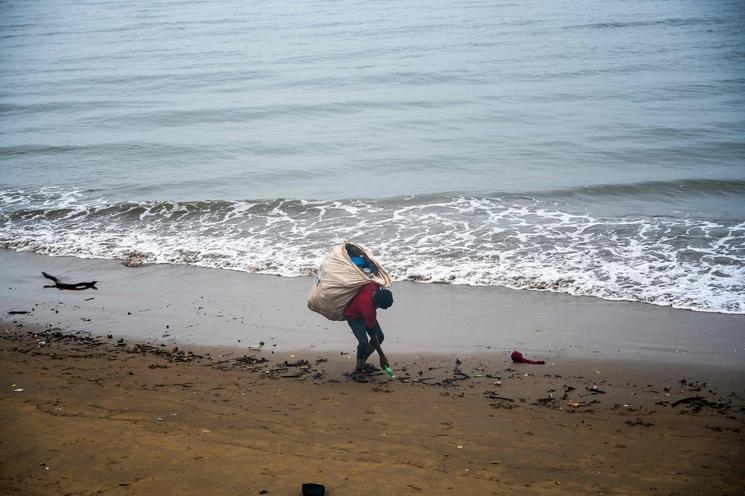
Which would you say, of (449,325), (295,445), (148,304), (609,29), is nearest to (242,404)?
(295,445)

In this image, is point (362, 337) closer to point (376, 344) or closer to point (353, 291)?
point (376, 344)

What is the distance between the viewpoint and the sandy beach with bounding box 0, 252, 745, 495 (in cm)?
521

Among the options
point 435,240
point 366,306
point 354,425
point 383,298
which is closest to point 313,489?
point 354,425

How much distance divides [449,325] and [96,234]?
8062 millimetres

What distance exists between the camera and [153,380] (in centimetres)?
723

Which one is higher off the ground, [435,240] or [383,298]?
[383,298]

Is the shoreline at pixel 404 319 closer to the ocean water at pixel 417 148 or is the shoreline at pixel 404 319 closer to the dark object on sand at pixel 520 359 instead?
the dark object on sand at pixel 520 359

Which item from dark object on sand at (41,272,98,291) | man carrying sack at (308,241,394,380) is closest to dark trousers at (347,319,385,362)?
man carrying sack at (308,241,394,380)

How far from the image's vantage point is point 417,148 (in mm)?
19594

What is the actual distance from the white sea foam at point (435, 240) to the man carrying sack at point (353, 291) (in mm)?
3662

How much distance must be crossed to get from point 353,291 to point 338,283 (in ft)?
0.57

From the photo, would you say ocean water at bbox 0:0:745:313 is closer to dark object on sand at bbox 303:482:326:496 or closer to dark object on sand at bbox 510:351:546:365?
dark object on sand at bbox 510:351:546:365

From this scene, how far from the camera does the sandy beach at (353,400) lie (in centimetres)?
521

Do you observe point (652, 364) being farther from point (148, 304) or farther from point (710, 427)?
point (148, 304)
